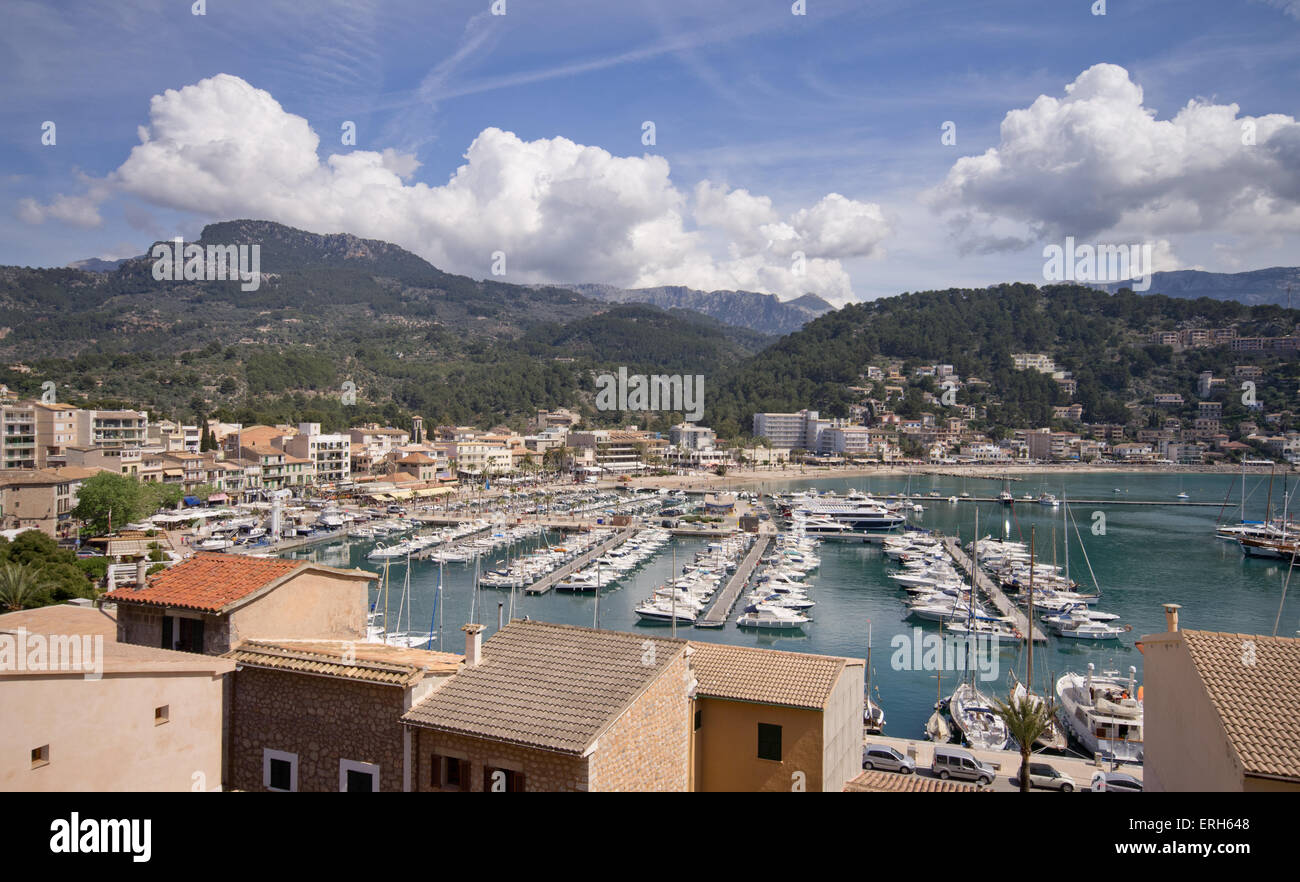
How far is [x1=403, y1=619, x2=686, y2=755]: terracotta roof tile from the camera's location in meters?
5.11

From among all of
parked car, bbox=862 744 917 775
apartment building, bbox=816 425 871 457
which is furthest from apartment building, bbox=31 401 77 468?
apartment building, bbox=816 425 871 457

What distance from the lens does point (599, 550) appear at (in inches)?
1190

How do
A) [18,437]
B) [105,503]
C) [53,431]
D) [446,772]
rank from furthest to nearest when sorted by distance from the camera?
[53,431] < [18,437] < [105,503] < [446,772]

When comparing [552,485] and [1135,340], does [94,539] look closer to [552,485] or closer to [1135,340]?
[552,485]

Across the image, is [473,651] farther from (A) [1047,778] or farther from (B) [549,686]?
(A) [1047,778]

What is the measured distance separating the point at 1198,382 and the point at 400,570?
305ft

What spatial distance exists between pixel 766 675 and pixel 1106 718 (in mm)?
8888

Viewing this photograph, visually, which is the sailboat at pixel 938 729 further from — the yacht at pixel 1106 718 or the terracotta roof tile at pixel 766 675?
the terracotta roof tile at pixel 766 675

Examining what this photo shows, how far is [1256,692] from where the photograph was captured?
196 inches

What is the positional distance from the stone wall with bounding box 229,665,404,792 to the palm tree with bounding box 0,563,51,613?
978cm

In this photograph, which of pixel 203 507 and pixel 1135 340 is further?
pixel 1135 340

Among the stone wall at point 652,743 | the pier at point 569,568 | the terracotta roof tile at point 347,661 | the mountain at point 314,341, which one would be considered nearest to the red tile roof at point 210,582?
the terracotta roof tile at point 347,661

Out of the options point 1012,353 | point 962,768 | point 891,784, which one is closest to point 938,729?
point 962,768
